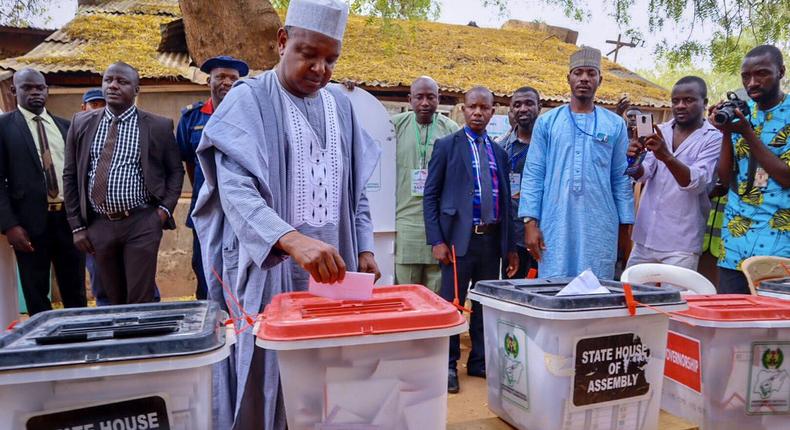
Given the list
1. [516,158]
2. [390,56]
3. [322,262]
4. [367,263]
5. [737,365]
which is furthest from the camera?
[390,56]

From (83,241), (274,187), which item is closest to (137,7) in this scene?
(83,241)

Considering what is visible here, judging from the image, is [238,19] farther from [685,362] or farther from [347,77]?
[685,362]

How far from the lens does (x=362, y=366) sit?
116 cm

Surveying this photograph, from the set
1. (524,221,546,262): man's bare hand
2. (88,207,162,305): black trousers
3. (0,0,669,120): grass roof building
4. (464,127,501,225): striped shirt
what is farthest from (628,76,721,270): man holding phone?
(0,0,669,120): grass roof building

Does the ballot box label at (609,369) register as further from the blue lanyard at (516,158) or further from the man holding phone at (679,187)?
the blue lanyard at (516,158)

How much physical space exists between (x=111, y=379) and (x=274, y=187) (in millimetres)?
787

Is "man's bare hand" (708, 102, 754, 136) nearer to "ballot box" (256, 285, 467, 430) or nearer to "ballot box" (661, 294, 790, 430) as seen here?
"ballot box" (661, 294, 790, 430)

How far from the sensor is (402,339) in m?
1.15

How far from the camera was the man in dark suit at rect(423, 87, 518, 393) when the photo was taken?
330 centimetres

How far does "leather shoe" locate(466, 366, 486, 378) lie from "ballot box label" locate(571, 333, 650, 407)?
2.16 m

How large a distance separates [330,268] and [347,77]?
5.99 m

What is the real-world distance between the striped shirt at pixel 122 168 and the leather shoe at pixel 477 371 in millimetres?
2442

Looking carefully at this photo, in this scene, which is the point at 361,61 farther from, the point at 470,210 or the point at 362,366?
the point at 362,366

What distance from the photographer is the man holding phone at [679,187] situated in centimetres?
310
